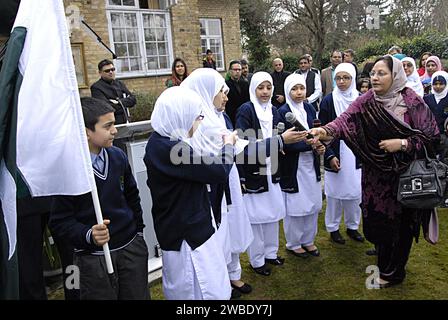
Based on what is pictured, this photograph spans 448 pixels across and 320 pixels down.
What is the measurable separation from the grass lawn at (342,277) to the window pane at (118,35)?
28.4ft

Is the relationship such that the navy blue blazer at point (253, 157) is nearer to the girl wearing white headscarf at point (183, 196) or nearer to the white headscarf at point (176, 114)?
the girl wearing white headscarf at point (183, 196)

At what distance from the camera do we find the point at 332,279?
3.60 m

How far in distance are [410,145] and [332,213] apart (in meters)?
1.47

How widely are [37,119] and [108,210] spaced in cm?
68

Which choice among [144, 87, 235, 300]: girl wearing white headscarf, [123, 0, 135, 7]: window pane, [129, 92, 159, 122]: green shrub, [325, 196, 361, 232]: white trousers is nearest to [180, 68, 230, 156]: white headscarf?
[144, 87, 235, 300]: girl wearing white headscarf

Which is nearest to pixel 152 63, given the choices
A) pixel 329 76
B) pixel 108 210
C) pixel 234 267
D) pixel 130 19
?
pixel 130 19

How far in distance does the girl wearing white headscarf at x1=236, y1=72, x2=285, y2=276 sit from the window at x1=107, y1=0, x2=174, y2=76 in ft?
26.7

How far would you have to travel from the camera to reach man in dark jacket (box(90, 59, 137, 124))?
5.38 meters

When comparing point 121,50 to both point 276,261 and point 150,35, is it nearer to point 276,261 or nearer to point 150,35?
point 150,35

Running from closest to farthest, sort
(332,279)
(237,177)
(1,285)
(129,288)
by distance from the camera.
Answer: (1,285)
(129,288)
(237,177)
(332,279)

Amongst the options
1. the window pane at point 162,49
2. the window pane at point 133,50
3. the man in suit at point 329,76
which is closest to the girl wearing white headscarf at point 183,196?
the man in suit at point 329,76

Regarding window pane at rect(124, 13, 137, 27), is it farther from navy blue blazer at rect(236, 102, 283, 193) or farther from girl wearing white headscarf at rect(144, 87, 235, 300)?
girl wearing white headscarf at rect(144, 87, 235, 300)
